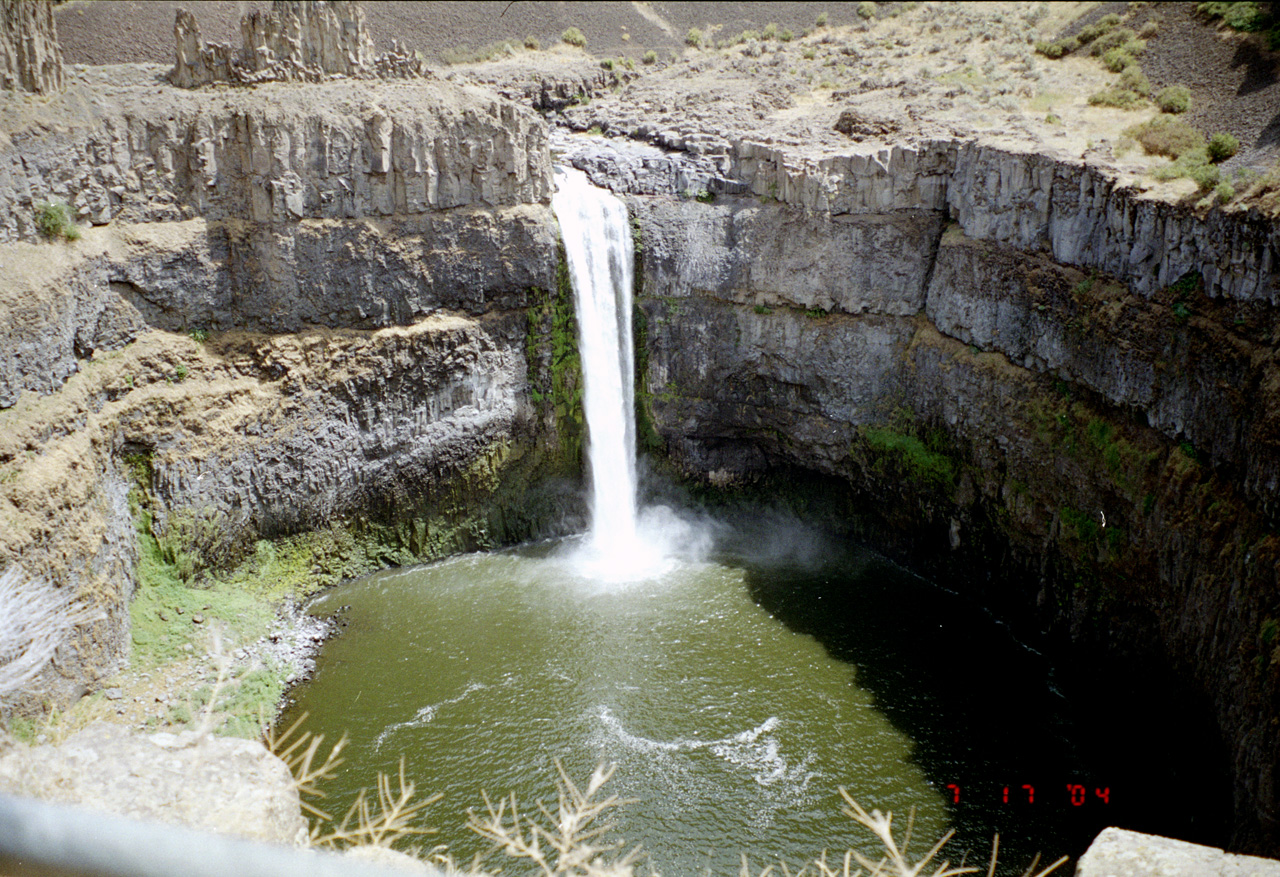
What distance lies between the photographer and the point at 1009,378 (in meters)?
24.7

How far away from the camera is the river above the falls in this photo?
18484mm

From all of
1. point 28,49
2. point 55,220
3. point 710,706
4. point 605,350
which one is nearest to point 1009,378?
point 710,706

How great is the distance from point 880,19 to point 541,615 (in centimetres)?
3420

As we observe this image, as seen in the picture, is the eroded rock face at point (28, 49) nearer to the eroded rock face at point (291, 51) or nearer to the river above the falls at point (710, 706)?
the eroded rock face at point (291, 51)

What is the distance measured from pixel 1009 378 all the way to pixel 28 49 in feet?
83.0

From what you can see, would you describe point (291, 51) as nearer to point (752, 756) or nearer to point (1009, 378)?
point (1009, 378)

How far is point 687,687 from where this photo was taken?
72.6ft


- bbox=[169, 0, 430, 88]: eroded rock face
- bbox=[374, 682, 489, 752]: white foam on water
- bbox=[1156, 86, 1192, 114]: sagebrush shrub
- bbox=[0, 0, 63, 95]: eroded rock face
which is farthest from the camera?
bbox=[1156, 86, 1192, 114]: sagebrush shrub

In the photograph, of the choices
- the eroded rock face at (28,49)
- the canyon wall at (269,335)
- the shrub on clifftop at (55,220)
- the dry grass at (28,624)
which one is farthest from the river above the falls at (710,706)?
the eroded rock face at (28,49)

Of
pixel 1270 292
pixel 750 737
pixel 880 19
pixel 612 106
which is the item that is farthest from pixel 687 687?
pixel 880 19

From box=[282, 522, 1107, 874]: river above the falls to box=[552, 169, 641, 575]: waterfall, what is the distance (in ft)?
9.29
